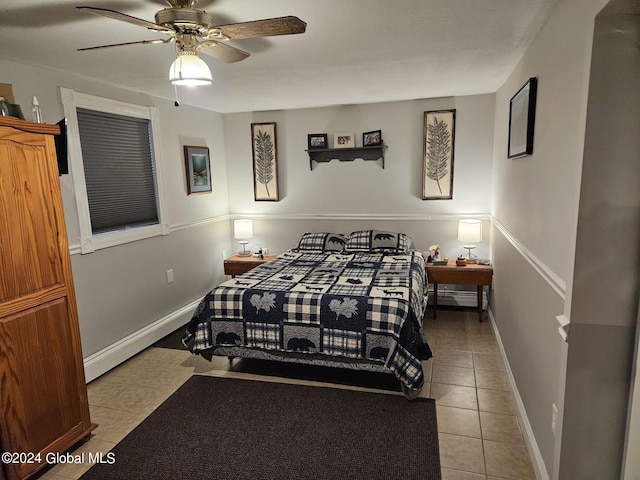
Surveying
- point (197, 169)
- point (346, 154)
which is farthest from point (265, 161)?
point (346, 154)

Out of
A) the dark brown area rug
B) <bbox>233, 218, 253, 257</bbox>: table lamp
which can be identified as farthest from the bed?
<bbox>233, 218, 253, 257</bbox>: table lamp

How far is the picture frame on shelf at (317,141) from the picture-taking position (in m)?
4.57

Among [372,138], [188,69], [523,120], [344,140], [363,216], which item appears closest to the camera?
[188,69]

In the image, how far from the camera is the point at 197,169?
4371 millimetres

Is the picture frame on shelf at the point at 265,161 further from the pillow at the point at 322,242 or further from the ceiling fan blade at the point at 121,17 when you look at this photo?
the ceiling fan blade at the point at 121,17

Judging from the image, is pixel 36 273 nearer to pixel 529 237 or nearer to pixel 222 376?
pixel 222 376

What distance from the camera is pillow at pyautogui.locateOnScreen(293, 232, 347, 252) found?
445cm

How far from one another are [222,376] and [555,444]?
7.33ft

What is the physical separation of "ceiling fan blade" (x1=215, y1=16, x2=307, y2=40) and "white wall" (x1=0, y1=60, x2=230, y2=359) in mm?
1758

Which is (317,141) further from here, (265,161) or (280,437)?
(280,437)

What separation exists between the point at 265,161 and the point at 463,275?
264 cm

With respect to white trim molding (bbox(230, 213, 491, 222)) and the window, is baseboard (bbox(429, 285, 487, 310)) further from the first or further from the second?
the window

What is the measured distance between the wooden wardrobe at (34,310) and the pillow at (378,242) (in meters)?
2.80

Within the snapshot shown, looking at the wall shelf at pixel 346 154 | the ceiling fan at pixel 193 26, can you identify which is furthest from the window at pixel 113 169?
the wall shelf at pixel 346 154
